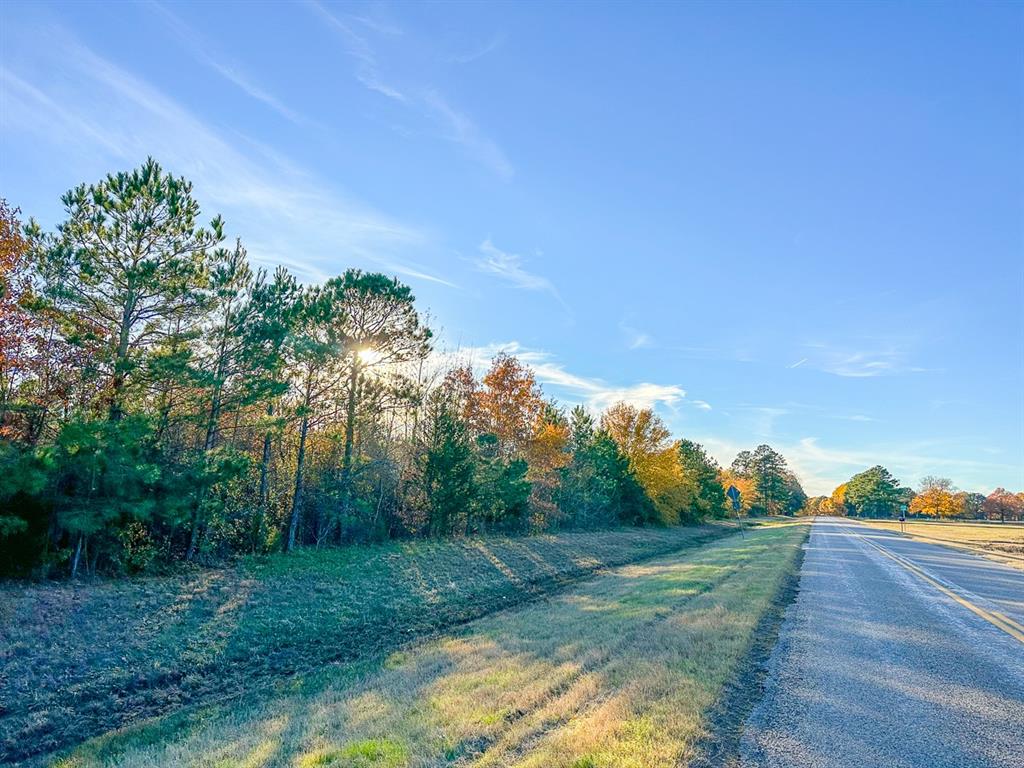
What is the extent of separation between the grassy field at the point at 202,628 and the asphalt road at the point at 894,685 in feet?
22.2

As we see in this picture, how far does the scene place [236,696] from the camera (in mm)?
7543

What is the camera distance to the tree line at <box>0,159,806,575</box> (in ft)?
37.8

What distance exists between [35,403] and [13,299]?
232 centimetres

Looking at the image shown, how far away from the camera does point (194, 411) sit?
14641 mm

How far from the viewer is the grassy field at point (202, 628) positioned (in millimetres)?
7254

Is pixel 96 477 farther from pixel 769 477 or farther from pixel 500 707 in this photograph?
pixel 769 477

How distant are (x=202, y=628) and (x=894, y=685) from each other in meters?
11.1

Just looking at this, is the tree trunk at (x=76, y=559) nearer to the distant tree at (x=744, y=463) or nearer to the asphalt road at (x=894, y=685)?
the asphalt road at (x=894, y=685)

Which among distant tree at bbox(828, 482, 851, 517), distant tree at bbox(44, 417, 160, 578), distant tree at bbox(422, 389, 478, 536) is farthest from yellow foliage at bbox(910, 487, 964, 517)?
distant tree at bbox(44, 417, 160, 578)

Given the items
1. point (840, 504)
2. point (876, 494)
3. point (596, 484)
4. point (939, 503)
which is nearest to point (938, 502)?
point (939, 503)

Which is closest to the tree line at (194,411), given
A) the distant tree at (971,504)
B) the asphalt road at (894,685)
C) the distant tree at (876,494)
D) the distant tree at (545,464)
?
the distant tree at (545,464)

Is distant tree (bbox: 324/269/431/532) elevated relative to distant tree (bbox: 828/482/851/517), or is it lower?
elevated

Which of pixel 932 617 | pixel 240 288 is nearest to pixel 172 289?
Result: pixel 240 288

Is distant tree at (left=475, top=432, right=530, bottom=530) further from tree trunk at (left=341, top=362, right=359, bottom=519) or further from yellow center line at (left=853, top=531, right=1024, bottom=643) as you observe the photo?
yellow center line at (left=853, top=531, right=1024, bottom=643)
